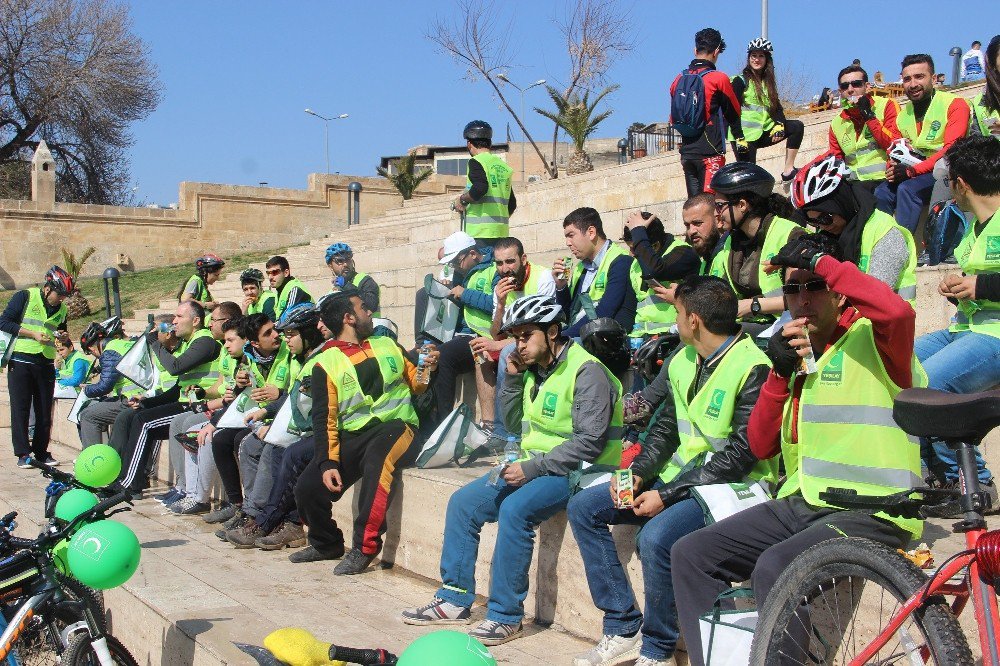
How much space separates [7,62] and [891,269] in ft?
125

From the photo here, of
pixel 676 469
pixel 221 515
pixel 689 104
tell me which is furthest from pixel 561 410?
pixel 221 515

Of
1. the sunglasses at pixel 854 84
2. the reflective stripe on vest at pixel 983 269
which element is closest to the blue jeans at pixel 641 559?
the reflective stripe on vest at pixel 983 269

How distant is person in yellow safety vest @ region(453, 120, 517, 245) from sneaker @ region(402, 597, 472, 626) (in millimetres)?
4169

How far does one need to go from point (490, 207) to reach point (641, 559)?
5200mm

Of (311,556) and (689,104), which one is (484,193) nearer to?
(689,104)

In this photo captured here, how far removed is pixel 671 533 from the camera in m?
4.28

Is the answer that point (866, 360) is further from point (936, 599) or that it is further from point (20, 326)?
point (20, 326)

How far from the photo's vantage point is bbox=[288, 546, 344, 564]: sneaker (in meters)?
7.20

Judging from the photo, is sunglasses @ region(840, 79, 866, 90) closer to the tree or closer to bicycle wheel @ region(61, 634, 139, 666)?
bicycle wheel @ region(61, 634, 139, 666)

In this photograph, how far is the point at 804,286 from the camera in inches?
148

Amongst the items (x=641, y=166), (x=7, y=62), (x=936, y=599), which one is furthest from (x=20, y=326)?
(x=7, y=62)

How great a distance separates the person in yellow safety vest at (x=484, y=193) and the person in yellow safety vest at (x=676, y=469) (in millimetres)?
4455

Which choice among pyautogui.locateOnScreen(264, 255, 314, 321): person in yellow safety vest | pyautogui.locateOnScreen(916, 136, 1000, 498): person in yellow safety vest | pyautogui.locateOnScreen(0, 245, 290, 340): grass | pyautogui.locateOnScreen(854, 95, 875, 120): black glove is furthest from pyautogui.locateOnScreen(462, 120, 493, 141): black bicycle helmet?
pyautogui.locateOnScreen(0, 245, 290, 340): grass

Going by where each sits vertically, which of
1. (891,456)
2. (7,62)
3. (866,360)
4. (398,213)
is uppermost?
(7,62)
